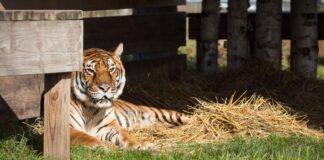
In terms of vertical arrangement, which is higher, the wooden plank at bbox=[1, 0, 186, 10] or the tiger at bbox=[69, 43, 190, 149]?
the wooden plank at bbox=[1, 0, 186, 10]

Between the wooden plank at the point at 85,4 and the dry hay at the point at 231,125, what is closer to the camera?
the dry hay at the point at 231,125

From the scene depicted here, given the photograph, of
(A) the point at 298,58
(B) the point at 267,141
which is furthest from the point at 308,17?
(B) the point at 267,141

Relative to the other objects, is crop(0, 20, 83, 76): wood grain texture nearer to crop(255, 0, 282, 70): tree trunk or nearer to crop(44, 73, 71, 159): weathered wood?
crop(44, 73, 71, 159): weathered wood

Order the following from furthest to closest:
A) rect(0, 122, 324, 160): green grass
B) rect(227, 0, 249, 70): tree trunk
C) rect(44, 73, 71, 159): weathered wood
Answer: rect(227, 0, 249, 70): tree trunk, rect(0, 122, 324, 160): green grass, rect(44, 73, 71, 159): weathered wood

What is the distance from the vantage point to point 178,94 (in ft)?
30.5

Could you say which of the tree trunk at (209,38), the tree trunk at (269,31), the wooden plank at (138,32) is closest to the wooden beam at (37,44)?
the wooden plank at (138,32)

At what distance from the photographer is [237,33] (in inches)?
415

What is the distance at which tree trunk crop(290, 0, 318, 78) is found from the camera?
1021 centimetres

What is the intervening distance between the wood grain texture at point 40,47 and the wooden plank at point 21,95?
139cm

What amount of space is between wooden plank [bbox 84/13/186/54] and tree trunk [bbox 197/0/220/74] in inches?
13.1

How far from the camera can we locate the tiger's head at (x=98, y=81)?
731cm

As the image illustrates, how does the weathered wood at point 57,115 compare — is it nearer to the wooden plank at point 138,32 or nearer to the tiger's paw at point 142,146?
the tiger's paw at point 142,146

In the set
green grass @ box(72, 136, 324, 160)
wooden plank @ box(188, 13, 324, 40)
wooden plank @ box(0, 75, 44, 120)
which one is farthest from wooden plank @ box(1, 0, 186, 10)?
green grass @ box(72, 136, 324, 160)

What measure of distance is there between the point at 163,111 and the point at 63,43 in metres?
3.40
